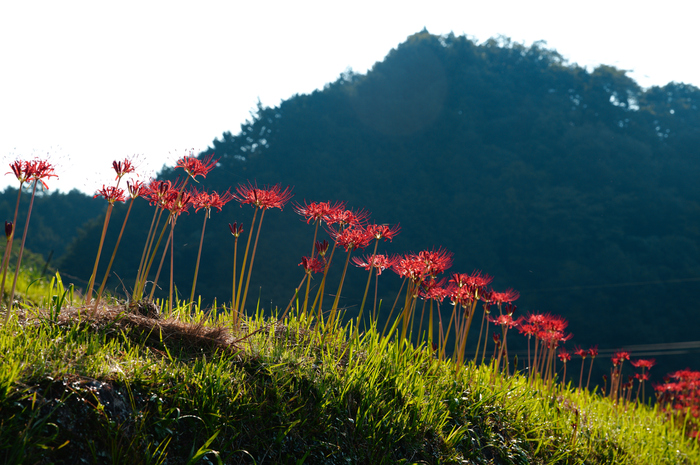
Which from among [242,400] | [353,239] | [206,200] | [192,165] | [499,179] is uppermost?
[499,179]

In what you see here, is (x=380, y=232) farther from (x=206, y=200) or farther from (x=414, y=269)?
(x=206, y=200)

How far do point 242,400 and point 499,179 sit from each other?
104 feet

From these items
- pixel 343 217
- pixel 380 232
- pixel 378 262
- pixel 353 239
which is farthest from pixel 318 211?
pixel 378 262

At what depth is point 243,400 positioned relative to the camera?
2322mm

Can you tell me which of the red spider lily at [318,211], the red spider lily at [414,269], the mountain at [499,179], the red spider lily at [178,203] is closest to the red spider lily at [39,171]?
the red spider lily at [178,203]

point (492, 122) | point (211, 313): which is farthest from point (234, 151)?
point (211, 313)

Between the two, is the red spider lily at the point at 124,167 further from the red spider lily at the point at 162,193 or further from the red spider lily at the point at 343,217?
the red spider lily at the point at 343,217

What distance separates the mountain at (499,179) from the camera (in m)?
25.9

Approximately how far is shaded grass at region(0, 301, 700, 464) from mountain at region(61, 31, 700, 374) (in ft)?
67.6

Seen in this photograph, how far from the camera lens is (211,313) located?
136 inches

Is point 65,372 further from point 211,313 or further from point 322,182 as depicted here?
point 322,182

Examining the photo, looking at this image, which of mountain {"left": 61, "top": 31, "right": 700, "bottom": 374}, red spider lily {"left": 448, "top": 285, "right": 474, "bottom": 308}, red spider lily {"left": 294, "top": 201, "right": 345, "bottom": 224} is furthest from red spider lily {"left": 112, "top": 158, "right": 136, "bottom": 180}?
mountain {"left": 61, "top": 31, "right": 700, "bottom": 374}

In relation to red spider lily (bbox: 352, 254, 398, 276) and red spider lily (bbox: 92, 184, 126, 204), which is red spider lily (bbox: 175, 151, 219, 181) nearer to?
red spider lily (bbox: 92, 184, 126, 204)

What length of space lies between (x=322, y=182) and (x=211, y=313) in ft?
87.9
